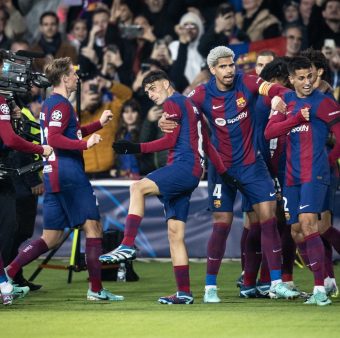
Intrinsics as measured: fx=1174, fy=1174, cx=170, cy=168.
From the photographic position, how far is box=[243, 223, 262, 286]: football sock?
1096cm

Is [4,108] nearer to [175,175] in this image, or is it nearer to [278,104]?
[175,175]

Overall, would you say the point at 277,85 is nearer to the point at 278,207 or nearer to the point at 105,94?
the point at 278,207

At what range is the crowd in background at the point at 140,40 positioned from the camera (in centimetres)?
1561

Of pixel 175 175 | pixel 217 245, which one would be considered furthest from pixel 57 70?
pixel 217 245

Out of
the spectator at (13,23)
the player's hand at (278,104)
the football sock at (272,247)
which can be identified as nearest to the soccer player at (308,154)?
the player's hand at (278,104)

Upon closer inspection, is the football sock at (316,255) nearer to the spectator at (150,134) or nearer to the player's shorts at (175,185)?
the player's shorts at (175,185)

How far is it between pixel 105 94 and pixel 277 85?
6.54m

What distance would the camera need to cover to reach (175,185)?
10.1m

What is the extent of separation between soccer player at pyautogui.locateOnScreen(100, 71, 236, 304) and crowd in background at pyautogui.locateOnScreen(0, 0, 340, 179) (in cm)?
471

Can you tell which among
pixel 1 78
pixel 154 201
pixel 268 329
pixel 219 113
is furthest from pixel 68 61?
pixel 154 201

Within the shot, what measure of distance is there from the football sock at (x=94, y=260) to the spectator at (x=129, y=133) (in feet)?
15.4

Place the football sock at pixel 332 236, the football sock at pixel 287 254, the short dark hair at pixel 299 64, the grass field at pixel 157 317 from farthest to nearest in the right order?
the football sock at pixel 287 254 < the football sock at pixel 332 236 < the short dark hair at pixel 299 64 < the grass field at pixel 157 317

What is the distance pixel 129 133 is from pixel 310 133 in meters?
5.64

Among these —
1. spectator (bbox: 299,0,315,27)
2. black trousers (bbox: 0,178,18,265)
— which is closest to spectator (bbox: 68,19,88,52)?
spectator (bbox: 299,0,315,27)
